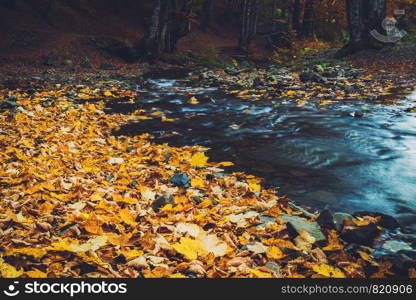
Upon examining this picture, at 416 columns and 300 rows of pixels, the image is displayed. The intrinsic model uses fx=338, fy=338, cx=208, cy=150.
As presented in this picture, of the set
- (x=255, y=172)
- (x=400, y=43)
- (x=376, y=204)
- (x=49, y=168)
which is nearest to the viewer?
(x=376, y=204)

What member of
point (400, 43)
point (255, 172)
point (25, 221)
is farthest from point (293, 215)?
point (400, 43)

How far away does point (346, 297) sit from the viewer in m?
1.99

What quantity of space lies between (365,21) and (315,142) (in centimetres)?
1165

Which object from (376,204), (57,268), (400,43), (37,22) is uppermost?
(37,22)

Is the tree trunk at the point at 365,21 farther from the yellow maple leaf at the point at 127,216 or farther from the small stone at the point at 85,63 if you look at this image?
the yellow maple leaf at the point at 127,216

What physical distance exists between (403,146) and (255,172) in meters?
2.60

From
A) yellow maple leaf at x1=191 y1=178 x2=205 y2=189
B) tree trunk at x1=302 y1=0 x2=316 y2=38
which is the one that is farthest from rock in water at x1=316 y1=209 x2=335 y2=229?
tree trunk at x1=302 y1=0 x2=316 y2=38

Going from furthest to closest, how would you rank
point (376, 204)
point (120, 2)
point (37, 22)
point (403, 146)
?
point (120, 2) < point (37, 22) < point (403, 146) < point (376, 204)

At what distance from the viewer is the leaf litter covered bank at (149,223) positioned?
2.21 m

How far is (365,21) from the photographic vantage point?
14.5 m

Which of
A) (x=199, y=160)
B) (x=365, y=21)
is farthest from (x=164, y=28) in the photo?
(x=199, y=160)

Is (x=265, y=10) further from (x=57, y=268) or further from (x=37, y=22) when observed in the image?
(x=57, y=268)

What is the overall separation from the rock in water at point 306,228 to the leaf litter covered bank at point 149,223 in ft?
0.03

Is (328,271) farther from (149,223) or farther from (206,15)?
(206,15)
